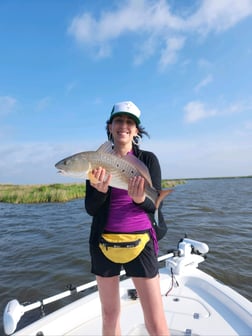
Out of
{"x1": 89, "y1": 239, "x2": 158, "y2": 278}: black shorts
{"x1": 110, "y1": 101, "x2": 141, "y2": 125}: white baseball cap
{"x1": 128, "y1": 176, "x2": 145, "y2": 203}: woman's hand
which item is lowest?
{"x1": 89, "y1": 239, "x2": 158, "y2": 278}: black shorts

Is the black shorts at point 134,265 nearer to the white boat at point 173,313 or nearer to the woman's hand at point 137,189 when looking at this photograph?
the woman's hand at point 137,189

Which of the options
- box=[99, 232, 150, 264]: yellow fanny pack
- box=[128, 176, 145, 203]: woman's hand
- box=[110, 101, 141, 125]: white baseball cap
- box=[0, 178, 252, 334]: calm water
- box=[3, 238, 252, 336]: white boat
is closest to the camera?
box=[128, 176, 145, 203]: woman's hand

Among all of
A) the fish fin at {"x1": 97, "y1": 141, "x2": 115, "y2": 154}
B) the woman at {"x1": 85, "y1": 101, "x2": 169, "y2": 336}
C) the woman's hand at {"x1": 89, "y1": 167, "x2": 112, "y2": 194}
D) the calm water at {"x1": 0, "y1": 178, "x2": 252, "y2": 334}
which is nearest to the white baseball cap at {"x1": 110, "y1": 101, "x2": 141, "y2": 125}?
the woman at {"x1": 85, "y1": 101, "x2": 169, "y2": 336}

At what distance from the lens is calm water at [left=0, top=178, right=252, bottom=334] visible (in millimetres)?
7324

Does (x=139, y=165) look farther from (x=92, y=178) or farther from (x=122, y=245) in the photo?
(x=122, y=245)

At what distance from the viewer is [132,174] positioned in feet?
8.34

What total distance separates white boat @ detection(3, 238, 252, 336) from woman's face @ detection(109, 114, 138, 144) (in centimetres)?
263

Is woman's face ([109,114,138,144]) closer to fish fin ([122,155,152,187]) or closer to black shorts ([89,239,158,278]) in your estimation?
fish fin ([122,155,152,187])

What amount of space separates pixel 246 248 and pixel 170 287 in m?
6.10

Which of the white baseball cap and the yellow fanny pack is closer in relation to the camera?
the yellow fanny pack

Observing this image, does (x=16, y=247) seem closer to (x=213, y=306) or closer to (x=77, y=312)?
(x=77, y=312)

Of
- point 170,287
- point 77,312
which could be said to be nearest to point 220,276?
point 170,287

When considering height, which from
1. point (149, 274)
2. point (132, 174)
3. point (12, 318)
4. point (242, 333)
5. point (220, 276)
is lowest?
point (220, 276)

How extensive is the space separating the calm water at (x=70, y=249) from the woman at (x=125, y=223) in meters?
4.47
